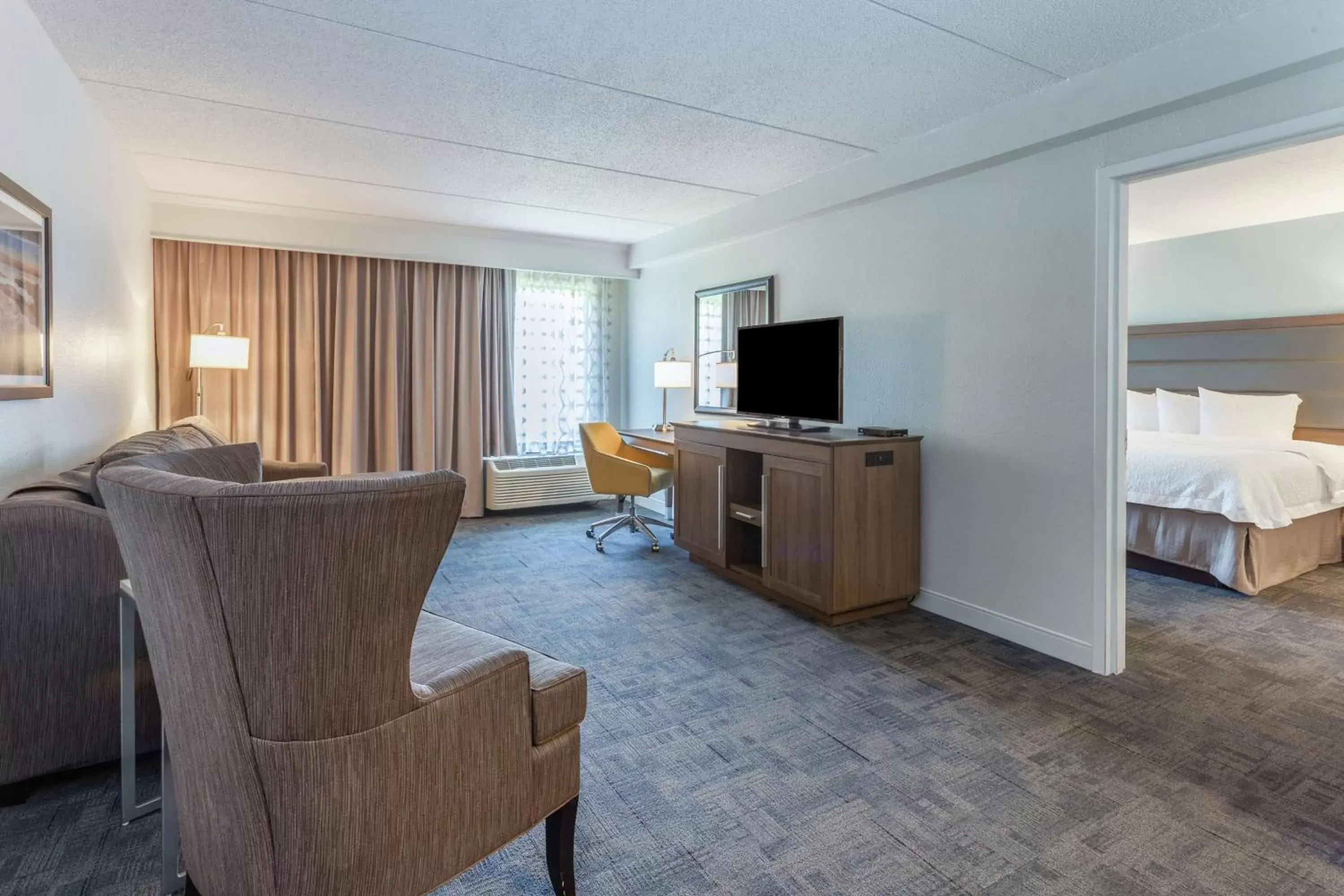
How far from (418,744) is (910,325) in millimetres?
3102

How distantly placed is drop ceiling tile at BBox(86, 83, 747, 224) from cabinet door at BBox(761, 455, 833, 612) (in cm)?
196

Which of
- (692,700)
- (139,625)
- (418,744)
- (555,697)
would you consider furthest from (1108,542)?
(139,625)

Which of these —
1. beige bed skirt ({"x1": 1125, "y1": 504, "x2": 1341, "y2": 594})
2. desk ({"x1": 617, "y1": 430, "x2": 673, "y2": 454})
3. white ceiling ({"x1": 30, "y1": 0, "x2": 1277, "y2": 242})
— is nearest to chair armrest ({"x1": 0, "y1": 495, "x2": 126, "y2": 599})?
white ceiling ({"x1": 30, "y1": 0, "x2": 1277, "y2": 242})

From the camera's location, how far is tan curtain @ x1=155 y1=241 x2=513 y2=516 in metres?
4.91

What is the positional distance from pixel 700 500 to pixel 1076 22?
2881 millimetres

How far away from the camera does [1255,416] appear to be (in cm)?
506

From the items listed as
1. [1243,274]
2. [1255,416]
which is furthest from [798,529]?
[1243,274]

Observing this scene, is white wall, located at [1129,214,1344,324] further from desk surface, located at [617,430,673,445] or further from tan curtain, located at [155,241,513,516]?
tan curtain, located at [155,241,513,516]

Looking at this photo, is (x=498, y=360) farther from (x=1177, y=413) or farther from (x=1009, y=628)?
(x=1177, y=413)

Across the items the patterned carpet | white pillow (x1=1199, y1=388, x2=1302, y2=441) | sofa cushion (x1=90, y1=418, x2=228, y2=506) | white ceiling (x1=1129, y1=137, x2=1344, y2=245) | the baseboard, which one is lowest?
the patterned carpet

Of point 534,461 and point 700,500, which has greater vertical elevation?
point 534,461

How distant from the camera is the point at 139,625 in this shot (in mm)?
1900

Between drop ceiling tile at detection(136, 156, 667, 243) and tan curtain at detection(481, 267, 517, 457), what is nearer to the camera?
drop ceiling tile at detection(136, 156, 667, 243)

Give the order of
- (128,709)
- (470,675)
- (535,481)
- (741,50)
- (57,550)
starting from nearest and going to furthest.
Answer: (470,675) → (128,709) → (57,550) → (741,50) → (535,481)
